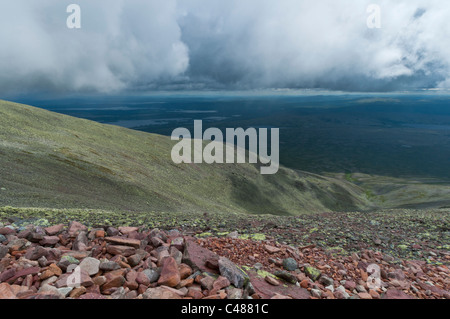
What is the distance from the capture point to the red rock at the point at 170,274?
680 cm

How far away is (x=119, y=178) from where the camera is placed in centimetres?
5594

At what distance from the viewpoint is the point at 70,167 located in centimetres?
5306

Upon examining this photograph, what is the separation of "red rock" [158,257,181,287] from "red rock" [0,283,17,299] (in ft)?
10.8

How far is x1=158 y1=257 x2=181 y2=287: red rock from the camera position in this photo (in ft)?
22.3

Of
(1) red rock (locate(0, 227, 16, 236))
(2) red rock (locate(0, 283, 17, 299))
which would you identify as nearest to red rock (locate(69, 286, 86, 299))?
(2) red rock (locate(0, 283, 17, 299))

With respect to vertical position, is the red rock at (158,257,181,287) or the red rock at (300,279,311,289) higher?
the red rock at (158,257,181,287)

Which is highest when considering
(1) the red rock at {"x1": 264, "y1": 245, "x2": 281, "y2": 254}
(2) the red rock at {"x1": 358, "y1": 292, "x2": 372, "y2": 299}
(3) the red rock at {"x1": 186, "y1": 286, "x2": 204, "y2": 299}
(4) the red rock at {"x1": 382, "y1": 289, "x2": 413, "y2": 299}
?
(3) the red rock at {"x1": 186, "y1": 286, "x2": 204, "y2": 299}

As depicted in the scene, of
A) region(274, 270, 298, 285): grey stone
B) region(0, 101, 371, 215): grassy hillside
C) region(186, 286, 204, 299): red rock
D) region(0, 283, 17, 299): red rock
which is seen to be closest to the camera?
region(0, 283, 17, 299): red rock

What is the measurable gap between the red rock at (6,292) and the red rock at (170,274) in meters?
3.28

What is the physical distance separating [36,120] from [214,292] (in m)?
103

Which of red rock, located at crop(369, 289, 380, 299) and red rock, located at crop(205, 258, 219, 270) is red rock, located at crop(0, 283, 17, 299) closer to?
red rock, located at crop(205, 258, 219, 270)

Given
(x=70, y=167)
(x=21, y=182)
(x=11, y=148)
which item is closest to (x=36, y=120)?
(x=11, y=148)
